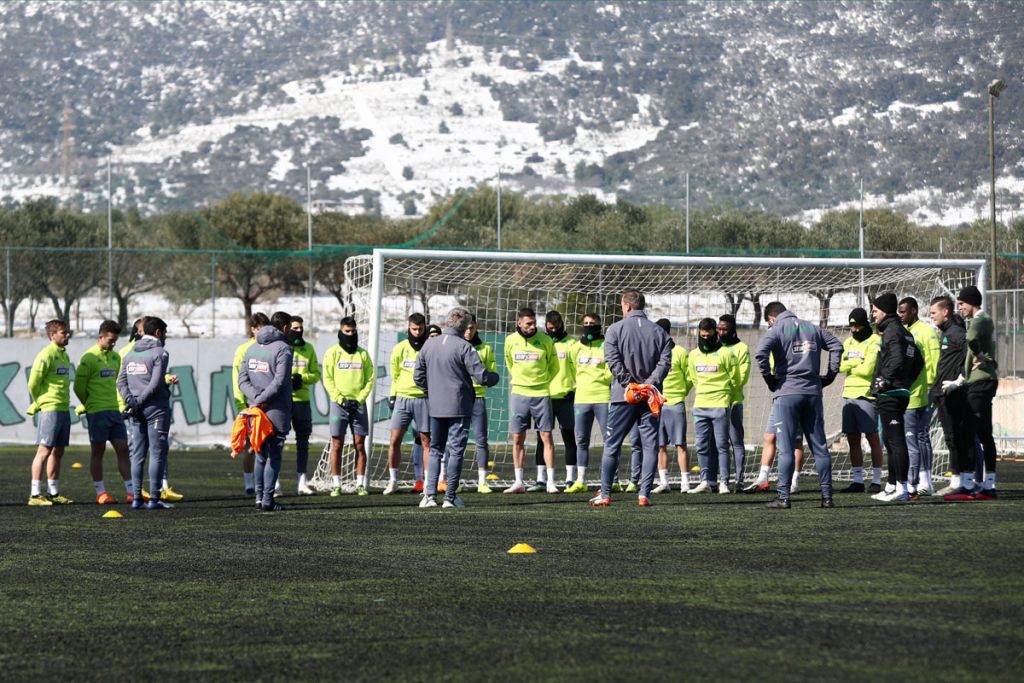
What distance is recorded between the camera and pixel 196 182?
12394cm

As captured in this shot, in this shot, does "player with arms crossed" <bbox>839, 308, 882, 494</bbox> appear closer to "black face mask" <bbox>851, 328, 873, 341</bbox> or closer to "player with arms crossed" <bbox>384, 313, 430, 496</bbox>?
"black face mask" <bbox>851, 328, 873, 341</bbox>

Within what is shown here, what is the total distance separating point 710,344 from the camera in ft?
52.9

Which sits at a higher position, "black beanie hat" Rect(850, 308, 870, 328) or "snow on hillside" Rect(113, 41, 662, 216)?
"snow on hillside" Rect(113, 41, 662, 216)

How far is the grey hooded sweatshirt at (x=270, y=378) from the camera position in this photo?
537 inches

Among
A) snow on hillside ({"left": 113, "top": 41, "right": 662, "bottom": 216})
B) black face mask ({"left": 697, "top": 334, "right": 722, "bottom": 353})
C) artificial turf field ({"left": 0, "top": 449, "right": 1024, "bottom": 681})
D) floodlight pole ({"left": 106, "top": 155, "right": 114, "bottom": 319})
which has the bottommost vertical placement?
artificial turf field ({"left": 0, "top": 449, "right": 1024, "bottom": 681})

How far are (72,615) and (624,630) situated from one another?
3170 millimetres

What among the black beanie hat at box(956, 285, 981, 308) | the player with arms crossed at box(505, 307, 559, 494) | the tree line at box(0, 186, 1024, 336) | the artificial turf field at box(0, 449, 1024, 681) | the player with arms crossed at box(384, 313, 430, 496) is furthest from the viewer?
the tree line at box(0, 186, 1024, 336)

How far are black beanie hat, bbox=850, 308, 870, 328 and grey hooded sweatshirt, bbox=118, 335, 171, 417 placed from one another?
7177 mm

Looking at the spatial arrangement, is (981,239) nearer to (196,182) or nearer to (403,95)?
(196,182)

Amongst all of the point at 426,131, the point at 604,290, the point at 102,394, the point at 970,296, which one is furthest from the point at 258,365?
the point at 426,131

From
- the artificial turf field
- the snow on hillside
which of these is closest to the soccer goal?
the artificial turf field

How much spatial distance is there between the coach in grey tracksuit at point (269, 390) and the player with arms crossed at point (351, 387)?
2151 millimetres

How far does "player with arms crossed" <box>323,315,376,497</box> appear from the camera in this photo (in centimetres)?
1603

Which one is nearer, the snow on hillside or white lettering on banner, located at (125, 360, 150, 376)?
white lettering on banner, located at (125, 360, 150, 376)
